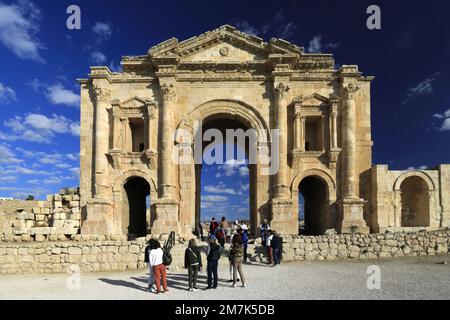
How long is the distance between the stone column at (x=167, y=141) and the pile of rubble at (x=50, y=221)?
463 cm

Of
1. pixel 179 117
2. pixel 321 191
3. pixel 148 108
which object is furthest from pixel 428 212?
pixel 148 108

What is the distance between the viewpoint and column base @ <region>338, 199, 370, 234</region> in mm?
16922

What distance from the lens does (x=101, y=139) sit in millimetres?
18109

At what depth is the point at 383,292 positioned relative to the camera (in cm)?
794

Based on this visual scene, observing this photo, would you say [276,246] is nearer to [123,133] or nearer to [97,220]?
[97,220]

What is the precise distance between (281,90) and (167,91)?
19.0 feet

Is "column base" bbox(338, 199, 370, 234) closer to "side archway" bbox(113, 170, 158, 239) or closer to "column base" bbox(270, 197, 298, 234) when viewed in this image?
"column base" bbox(270, 197, 298, 234)

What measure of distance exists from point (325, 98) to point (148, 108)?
30.2 ft

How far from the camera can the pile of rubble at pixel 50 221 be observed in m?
17.5

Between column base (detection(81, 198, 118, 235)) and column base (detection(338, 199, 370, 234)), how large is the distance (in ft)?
37.1

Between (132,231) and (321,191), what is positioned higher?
(321,191)

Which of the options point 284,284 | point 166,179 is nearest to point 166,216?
point 166,179
